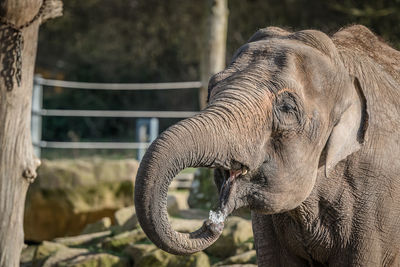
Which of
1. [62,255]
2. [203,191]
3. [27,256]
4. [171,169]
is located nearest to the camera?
[171,169]

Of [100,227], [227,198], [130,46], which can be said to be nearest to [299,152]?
[227,198]

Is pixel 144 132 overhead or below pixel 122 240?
overhead

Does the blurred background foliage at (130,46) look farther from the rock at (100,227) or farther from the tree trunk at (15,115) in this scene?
the tree trunk at (15,115)

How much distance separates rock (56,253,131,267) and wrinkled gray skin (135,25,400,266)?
285cm

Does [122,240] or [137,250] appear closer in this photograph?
[137,250]

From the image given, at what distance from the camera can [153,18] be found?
19875 millimetres

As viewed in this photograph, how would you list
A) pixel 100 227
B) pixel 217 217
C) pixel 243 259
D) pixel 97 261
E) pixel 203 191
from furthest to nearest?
pixel 203 191 → pixel 100 227 → pixel 97 261 → pixel 243 259 → pixel 217 217

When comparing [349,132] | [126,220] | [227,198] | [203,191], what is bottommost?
[126,220]

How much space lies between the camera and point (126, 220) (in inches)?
308

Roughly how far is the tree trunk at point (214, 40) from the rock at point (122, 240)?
424 cm

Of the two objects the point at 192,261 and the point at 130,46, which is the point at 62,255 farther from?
the point at 130,46

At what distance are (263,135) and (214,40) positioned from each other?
781cm

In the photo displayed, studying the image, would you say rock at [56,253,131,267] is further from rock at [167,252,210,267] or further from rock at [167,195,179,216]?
rock at [167,195,179,216]

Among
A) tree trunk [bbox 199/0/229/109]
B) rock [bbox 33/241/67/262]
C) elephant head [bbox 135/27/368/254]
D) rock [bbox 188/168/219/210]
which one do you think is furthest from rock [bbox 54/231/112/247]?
elephant head [bbox 135/27/368/254]
